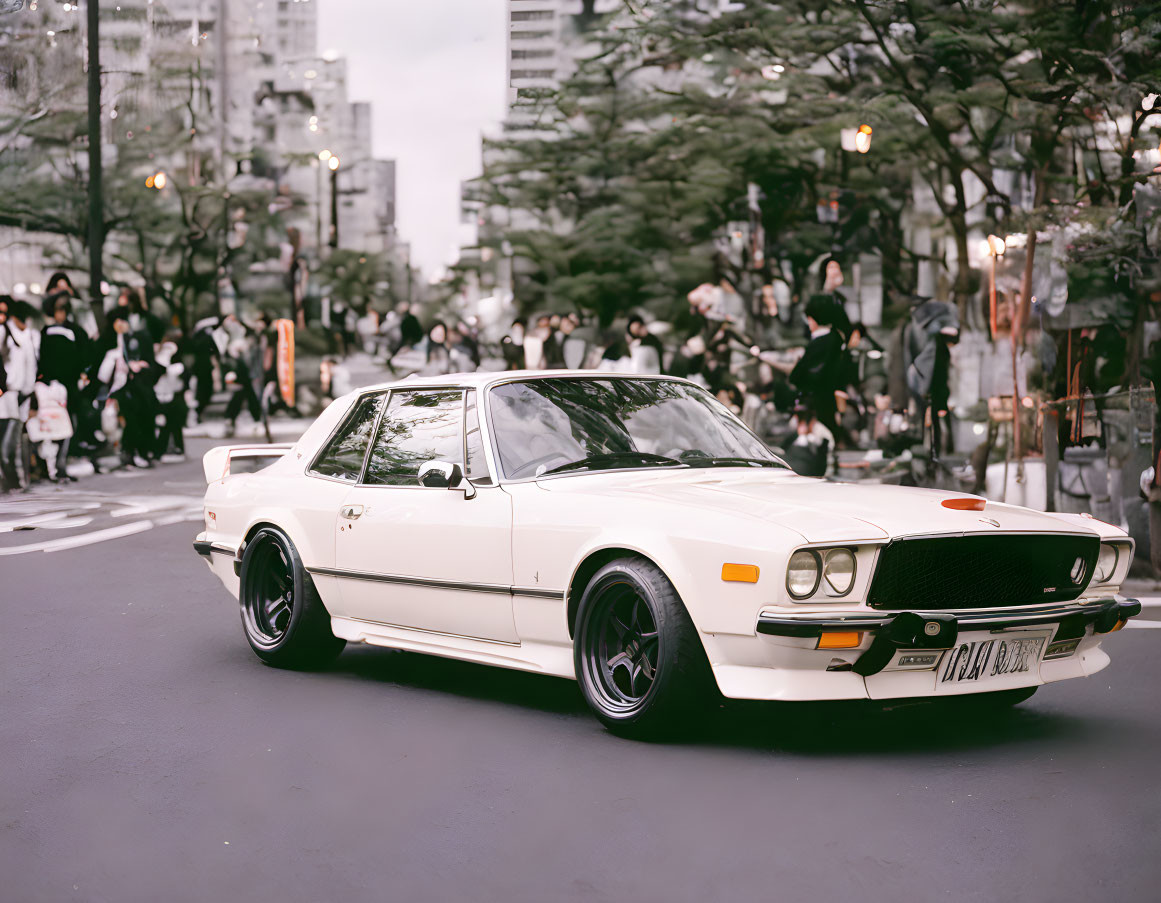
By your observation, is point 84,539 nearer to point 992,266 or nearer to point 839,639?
point 839,639

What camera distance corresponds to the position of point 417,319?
111ft

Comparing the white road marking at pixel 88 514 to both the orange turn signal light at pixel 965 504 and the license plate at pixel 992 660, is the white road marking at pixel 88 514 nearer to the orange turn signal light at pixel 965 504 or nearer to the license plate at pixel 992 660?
the orange turn signal light at pixel 965 504

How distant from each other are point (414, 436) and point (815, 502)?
217cm

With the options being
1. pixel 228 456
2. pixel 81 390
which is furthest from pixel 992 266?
pixel 228 456

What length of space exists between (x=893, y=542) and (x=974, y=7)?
1620 centimetres

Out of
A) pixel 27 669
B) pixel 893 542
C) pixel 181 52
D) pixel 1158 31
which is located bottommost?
pixel 27 669

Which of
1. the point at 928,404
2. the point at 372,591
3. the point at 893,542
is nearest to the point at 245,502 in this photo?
the point at 372,591

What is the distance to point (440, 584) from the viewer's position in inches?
261

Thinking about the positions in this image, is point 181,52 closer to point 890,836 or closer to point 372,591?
point 372,591

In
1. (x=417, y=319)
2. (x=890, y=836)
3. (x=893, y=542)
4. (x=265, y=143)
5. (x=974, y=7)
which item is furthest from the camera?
(x=265, y=143)

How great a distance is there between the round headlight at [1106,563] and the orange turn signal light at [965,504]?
1.83 ft

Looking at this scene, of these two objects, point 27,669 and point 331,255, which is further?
point 331,255

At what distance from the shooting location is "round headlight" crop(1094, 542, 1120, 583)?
20.0 feet

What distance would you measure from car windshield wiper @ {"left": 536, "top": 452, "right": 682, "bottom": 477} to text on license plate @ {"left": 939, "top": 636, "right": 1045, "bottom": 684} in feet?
5.42
